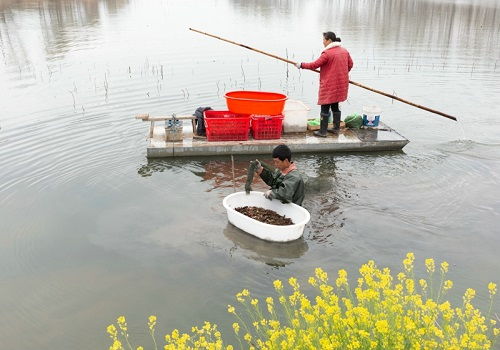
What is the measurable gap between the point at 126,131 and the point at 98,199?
363 cm

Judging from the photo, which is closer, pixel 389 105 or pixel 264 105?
Result: pixel 264 105

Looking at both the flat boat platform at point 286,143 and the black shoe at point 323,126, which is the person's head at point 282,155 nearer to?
the flat boat platform at point 286,143

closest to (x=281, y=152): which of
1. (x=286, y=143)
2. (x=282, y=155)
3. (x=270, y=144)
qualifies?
(x=282, y=155)

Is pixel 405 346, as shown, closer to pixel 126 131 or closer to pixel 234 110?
pixel 234 110

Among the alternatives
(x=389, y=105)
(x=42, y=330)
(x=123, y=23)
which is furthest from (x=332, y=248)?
(x=123, y=23)

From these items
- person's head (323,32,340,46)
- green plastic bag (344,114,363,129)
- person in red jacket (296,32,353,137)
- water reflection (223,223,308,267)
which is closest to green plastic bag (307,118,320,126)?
person in red jacket (296,32,353,137)

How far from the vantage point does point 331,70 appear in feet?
32.9

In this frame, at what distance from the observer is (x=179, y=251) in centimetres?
675

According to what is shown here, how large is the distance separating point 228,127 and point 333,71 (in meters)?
2.65

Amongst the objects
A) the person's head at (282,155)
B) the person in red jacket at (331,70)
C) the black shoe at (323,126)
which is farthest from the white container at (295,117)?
the person's head at (282,155)

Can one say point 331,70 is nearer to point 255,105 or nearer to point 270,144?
point 255,105

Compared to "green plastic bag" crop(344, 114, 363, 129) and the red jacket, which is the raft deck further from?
the red jacket

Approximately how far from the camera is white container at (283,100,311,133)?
1066 cm

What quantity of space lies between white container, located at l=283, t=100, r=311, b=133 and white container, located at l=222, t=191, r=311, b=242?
3.71 meters
